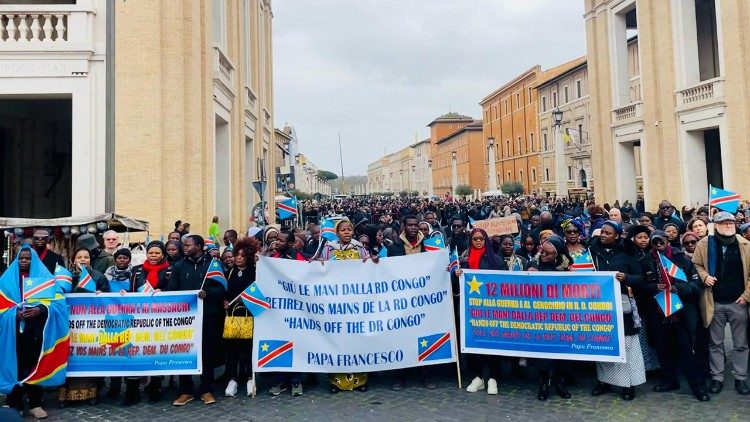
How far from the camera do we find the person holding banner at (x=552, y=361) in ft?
19.4

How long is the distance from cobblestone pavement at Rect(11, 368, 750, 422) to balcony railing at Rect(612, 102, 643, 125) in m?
20.6

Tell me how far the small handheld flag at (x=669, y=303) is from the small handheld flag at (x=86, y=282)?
639cm

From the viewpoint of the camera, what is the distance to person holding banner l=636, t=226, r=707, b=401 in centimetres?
575

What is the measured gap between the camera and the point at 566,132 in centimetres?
4519

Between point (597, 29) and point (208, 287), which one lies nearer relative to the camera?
point (208, 287)

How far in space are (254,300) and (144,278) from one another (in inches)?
55.7

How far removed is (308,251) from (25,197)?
1273 centimetres

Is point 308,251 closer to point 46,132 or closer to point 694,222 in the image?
point 694,222

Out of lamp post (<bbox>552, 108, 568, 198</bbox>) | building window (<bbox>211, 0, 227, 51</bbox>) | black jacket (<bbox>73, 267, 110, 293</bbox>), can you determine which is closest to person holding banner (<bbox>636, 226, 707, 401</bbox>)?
black jacket (<bbox>73, 267, 110, 293</bbox>)

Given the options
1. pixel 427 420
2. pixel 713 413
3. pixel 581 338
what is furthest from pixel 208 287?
pixel 713 413

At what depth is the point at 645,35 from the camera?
23156 millimetres

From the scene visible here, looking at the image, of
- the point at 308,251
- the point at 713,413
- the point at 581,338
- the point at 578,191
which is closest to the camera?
the point at 713,413

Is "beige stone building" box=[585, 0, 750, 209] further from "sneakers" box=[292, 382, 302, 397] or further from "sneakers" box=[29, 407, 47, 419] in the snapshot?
"sneakers" box=[29, 407, 47, 419]

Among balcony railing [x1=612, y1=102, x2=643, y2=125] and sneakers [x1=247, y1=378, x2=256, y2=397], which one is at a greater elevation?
balcony railing [x1=612, y1=102, x2=643, y2=125]
